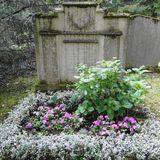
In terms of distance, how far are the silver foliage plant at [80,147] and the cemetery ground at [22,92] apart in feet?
3.39

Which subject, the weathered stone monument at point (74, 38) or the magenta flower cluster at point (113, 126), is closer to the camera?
the magenta flower cluster at point (113, 126)

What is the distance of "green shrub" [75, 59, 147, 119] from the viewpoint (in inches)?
118

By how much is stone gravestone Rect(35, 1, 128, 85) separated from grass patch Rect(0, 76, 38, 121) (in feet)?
2.30

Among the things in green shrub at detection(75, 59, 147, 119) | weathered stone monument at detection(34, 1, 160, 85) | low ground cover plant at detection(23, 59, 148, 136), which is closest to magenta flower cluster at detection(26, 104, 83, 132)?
low ground cover plant at detection(23, 59, 148, 136)

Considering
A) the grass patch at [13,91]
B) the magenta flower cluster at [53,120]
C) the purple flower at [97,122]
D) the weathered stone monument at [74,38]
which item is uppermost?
the weathered stone monument at [74,38]

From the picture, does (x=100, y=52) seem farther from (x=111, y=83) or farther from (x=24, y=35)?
(x=24, y=35)

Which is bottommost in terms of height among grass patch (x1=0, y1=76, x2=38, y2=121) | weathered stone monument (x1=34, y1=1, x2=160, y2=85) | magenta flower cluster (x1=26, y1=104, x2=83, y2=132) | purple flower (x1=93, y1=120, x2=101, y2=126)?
grass patch (x1=0, y1=76, x2=38, y2=121)

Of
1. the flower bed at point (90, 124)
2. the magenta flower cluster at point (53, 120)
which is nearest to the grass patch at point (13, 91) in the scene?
the flower bed at point (90, 124)

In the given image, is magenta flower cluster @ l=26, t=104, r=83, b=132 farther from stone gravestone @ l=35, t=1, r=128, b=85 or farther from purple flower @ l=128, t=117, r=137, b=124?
stone gravestone @ l=35, t=1, r=128, b=85

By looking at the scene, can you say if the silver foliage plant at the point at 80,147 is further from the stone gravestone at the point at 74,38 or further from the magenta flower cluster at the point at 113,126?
the stone gravestone at the point at 74,38

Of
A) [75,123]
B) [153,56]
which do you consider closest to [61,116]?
[75,123]

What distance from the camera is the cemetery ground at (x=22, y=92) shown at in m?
3.87

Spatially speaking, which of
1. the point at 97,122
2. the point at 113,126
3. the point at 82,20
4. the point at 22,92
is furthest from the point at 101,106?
the point at 22,92

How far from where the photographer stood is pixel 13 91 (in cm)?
476
